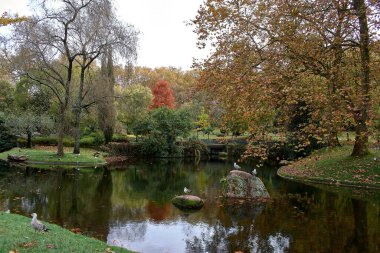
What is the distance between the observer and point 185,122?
41.4 metres

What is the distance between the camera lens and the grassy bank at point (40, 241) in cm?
772

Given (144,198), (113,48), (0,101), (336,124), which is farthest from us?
(0,101)

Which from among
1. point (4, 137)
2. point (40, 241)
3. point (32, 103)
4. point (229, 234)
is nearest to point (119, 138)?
point (32, 103)

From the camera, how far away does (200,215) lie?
14.6 meters

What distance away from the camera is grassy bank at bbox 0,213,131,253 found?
304 inches

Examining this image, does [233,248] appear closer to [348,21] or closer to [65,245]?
[65,245]

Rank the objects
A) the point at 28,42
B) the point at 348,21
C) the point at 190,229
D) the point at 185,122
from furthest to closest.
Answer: the point at 185,122, the point at 28,42, the point at 190,229, the point at 348,21

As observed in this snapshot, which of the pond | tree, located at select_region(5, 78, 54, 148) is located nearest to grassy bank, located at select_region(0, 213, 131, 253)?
the pond

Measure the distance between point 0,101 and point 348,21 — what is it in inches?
1899

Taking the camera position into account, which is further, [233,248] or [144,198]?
[144,198]

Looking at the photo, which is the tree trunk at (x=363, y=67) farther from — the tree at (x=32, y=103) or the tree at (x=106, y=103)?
the tree at (x=32, y=103)

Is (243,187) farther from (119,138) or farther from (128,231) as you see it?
(119,138)

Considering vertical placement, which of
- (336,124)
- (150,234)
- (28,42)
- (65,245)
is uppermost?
(28,42)

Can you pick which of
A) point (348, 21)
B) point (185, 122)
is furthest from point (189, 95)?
point (185, 122)
